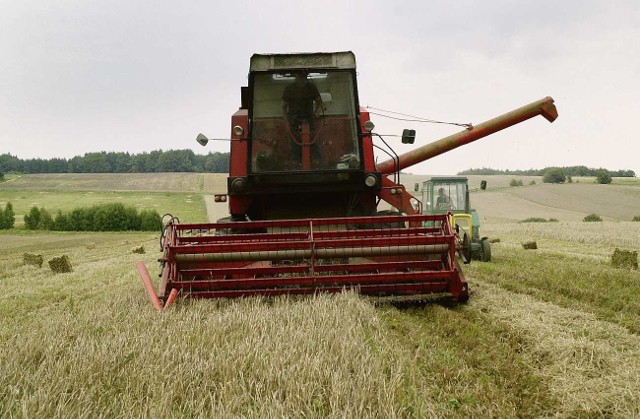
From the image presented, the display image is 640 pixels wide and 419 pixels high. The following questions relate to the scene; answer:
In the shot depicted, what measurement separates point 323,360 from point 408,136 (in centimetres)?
385

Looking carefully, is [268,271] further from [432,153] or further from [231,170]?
[432,153]

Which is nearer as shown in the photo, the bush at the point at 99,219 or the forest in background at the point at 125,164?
the bush at the point at 99,219

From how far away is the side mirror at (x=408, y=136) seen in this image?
602cm

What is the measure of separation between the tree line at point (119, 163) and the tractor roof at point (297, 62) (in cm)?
6617

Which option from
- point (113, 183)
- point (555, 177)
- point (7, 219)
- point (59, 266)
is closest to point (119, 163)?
point (113, 183)

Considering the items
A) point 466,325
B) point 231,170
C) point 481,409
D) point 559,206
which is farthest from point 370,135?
point 559,206

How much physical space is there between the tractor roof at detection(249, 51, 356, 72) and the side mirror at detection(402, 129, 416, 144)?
990mm

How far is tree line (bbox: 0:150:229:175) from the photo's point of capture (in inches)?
2901

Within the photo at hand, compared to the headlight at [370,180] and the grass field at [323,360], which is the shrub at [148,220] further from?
the grass field at [323,360]

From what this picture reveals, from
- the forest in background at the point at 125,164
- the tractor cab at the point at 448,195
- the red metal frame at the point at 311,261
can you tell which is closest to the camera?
the red metal frame at the point at 311,261

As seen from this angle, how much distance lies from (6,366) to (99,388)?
0.63m

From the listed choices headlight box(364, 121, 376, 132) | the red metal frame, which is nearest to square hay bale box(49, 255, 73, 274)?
the red metal frame

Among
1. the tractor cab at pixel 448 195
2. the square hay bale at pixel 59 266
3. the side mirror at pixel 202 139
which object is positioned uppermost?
the side mirror at pixel 202 139

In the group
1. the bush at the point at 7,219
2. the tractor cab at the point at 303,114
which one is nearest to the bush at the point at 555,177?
the bush at the point at 7,219
